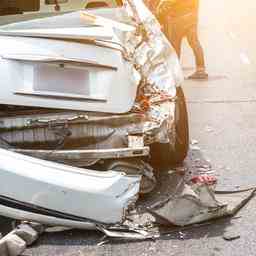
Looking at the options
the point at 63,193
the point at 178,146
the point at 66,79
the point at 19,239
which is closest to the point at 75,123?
the point at 66,79

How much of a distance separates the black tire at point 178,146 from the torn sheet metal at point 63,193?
1.46m

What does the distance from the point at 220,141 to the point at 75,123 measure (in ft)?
8.99

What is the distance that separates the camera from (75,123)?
567 centimetres

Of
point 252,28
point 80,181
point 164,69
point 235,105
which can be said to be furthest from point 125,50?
point 252,28

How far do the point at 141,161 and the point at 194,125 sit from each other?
124 inches

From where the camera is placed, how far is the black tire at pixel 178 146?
6782 mm

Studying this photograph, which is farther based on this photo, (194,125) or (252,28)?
(252,28)

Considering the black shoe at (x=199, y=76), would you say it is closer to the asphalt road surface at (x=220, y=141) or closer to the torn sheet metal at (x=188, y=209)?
the asphalt road surface at (x=220, y=141)

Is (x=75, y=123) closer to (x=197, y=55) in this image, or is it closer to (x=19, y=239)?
(x=19, y=239)

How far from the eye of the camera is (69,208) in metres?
5.25

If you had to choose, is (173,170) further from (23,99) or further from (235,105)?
(235,105)

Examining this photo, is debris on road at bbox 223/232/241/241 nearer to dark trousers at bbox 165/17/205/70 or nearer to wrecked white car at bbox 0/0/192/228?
wrecked white car at bbox 0/0/192/228

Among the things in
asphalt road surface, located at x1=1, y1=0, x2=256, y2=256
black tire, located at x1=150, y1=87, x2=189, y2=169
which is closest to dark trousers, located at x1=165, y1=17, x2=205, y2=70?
asphalt road surface, located at x1=1, y1=0, x2=256, y2=256

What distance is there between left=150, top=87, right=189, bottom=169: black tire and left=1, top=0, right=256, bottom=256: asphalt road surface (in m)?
0.26
